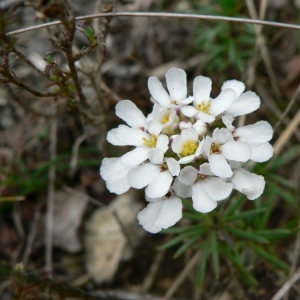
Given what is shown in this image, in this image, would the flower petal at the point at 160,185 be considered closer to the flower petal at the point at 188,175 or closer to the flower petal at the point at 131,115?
the flower petal at the point at 188,175

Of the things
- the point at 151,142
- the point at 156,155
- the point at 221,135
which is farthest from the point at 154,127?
the point at 221,135

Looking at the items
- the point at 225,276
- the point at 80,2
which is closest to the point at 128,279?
the point at 225,276

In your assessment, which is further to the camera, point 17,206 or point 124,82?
point 124,82

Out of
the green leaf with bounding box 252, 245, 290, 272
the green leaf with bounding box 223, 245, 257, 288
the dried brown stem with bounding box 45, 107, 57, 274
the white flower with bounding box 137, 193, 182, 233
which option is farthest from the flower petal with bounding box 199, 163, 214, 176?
the dried brown stem with bounding box 45, 107, 57, 274

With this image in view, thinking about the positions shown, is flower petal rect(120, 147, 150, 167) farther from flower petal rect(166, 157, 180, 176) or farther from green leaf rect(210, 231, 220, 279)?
green leaf rect(210, 231, 220, 279)

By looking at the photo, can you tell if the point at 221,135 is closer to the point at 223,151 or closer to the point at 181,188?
the point at 223,151

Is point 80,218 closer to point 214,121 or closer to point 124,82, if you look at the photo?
point 124,82

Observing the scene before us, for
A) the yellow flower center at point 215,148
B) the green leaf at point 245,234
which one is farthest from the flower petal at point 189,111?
the green leaf at point 245,234
